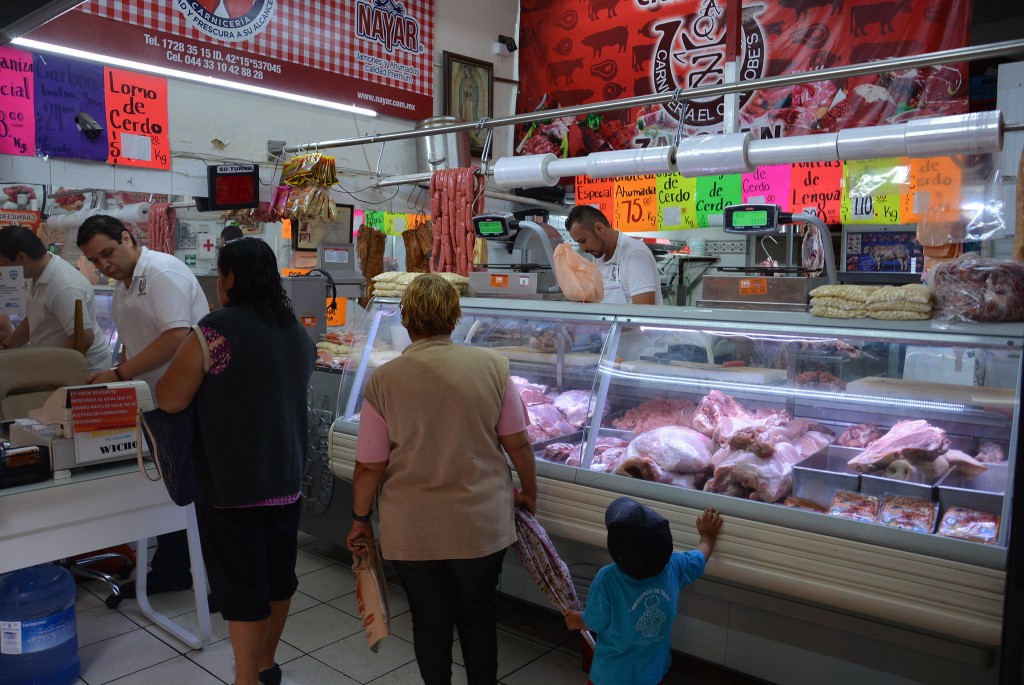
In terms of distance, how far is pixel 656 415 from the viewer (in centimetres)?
349

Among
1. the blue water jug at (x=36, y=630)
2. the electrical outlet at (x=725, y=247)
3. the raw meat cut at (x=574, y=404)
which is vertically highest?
the electrical outlet at (x=725, y=247)

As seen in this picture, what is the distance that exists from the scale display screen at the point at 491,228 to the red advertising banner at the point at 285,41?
3417mm

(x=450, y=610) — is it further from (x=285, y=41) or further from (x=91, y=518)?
(x=285, y=41)

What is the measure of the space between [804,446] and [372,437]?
1.75 meters

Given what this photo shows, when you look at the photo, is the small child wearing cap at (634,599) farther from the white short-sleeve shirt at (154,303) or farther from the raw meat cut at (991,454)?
the white short-sleeve shirt at (154,303)

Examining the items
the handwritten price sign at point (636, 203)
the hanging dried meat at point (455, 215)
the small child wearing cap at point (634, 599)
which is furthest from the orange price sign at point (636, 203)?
the small child wearing cap at point (634, 599)

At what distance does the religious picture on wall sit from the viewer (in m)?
8.63

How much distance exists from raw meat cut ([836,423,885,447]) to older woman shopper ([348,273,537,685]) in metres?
1.33

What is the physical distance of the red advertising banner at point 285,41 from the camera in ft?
18.9

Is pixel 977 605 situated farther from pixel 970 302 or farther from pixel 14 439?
pixel 14 439

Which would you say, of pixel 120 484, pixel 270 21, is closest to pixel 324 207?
pixel 270 21

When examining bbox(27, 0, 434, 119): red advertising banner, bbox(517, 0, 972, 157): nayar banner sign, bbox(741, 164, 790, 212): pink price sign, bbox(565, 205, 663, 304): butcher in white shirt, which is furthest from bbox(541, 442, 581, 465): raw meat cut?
bbox(27, 0, 434, 119): red advertising banner

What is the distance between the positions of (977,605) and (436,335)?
1.90 meters

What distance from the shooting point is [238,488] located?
Result: 114 inches
